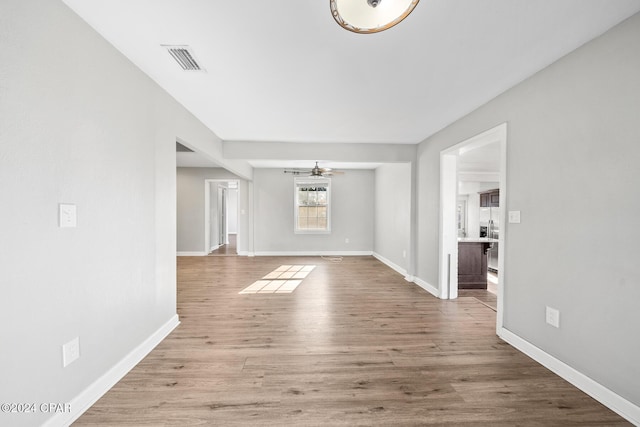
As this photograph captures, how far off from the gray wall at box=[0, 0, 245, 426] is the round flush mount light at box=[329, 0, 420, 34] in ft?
4.98

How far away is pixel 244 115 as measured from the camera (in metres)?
3.13

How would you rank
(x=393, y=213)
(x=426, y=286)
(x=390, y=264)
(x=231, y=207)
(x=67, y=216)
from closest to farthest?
(x=67, y=216)
(x=426, y=286)
(x=393, y=213)
(x=390, y=264)
(x=231, y=207)

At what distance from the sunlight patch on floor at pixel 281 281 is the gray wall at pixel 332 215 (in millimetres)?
1508

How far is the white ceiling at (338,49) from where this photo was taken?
150 cm

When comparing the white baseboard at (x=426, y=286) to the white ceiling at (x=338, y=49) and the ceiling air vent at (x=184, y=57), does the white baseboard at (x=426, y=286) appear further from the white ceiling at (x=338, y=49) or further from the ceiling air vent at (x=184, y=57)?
the ceiling air vent at (x=184, y=57)

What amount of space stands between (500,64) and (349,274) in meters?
4.01

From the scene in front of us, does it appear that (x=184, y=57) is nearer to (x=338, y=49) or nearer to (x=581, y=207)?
(x=338, y=49)

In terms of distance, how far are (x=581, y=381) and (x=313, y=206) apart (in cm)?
606

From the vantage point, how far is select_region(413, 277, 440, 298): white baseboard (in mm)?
3908

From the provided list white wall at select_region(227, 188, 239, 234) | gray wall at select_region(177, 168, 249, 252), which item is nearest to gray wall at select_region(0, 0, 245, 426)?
gray wall at select_region(177, 168, 249, 252)

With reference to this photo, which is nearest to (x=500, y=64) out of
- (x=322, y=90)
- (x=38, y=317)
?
(x=322, y=90)

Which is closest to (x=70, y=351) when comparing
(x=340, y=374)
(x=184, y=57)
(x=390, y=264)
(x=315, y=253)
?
(x=340, y=374)

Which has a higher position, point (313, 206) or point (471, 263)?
point (313, 206)

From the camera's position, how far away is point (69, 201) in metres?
1.52
